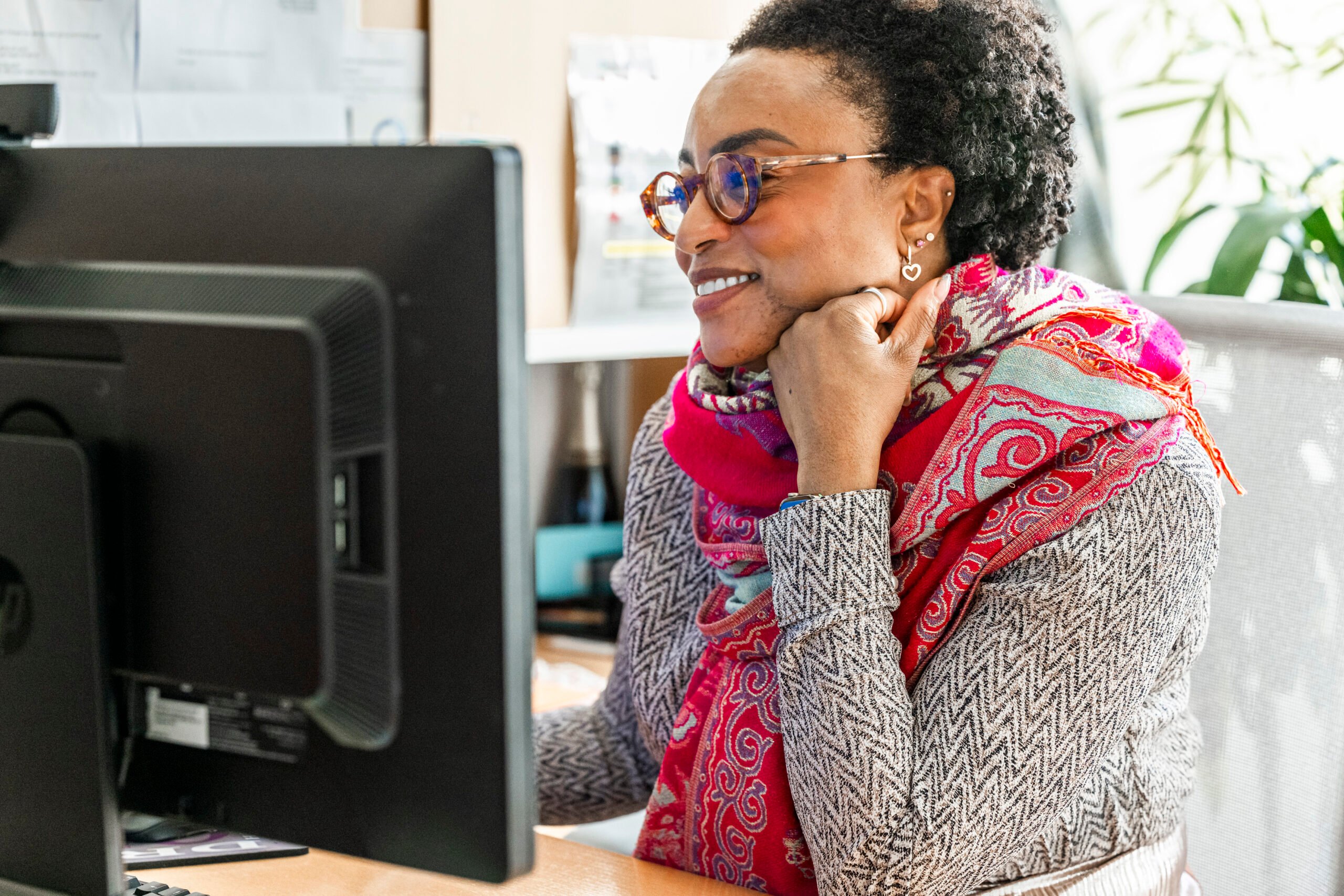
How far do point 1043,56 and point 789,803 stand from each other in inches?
28.7

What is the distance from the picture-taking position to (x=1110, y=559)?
94 cm

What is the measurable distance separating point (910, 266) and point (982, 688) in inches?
16.1

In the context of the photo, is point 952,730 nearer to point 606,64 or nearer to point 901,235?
point 901,235

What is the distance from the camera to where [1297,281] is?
173 centimetres

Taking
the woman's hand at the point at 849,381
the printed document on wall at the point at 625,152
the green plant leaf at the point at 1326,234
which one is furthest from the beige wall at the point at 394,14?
the green plant leaf at the point at 1326,234

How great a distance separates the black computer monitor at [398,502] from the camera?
574 millimetres

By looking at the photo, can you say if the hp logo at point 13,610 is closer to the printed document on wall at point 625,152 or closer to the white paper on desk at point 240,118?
the white paper on desk at point 240,118

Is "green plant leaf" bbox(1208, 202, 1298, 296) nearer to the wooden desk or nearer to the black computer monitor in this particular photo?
the wooden desk

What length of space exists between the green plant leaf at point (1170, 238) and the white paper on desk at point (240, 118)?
1245mm

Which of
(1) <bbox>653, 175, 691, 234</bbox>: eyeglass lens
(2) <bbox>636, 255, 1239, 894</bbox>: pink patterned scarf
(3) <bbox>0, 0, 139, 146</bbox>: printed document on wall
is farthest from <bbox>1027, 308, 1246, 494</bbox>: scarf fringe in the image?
(3) <bbox>0, 0, 139, 146</bbox>: printed document on wall

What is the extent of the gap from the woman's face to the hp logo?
2.11ft

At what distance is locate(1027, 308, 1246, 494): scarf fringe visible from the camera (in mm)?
990

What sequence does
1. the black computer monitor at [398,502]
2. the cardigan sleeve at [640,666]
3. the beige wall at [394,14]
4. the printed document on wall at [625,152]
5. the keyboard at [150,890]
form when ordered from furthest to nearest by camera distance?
the printed document on wall at [625,152] → the beige wall at [394,14] → the cardigan sleeve at [640,666] → the keyboard at [150,890] → the black computer monitor at [398,502]

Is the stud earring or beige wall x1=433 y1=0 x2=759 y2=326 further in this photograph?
beige wall x1=433 y1=0 x2=759 y2=326
